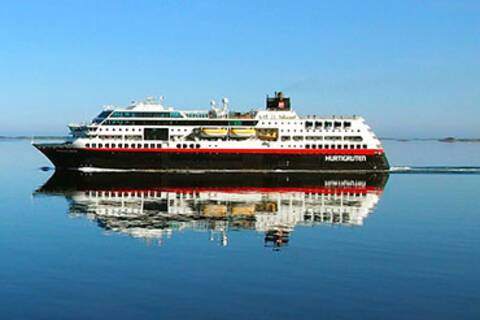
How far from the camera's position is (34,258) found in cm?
2475

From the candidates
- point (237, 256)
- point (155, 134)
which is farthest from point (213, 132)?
point (237, 256)

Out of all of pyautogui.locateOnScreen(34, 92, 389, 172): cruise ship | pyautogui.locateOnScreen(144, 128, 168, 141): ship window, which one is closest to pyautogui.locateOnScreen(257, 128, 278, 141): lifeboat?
pyautogui.locateOnScreen(34, 92, 389, 172): cruise ship

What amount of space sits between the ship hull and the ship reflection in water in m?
1.63

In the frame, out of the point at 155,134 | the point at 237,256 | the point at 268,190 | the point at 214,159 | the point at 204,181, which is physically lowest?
the point at 237,256

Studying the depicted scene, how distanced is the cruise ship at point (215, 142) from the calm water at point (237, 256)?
2039 centimetres

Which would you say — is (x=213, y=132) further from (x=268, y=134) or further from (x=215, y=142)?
(x=268, y=134)

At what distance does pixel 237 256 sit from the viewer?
25.8 metres

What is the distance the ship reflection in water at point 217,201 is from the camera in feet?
113

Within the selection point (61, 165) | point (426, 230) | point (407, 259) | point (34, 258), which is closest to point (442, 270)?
point (407, 259)

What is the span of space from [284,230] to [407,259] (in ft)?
29.6

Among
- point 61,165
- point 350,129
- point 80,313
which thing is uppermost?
point 350,129

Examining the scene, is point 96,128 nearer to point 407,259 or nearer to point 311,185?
point 311,185

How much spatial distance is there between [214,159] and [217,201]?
25.6 metres

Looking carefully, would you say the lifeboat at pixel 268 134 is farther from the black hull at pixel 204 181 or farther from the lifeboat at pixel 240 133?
the black hull at pixel 204 181
